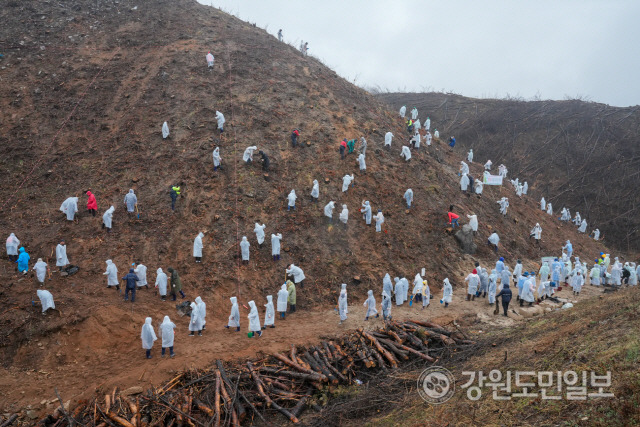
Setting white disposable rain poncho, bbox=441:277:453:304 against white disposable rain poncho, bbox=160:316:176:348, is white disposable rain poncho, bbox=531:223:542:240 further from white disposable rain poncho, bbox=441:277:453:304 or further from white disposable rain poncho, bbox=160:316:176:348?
white disposable rain poncho, bbox=160:316:176:348

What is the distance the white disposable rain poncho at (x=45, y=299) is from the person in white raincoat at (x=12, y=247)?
3042 millimetres

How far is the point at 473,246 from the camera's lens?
17859mm

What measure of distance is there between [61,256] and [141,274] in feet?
8.15

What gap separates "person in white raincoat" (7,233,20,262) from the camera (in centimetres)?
1347

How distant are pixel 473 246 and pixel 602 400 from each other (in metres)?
12.3

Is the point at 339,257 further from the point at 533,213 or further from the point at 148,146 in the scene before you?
the point at 533,213

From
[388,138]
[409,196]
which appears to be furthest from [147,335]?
[388,138]

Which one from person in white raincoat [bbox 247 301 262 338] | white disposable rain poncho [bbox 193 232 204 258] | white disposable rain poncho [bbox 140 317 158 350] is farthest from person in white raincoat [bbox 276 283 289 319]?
white disposable rain poncho [bbox 140 317 158 350]

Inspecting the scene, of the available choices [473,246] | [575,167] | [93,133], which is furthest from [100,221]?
[575,167]

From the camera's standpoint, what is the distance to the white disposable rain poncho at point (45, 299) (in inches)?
446

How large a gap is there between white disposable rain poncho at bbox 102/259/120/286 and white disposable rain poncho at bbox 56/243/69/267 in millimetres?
1481

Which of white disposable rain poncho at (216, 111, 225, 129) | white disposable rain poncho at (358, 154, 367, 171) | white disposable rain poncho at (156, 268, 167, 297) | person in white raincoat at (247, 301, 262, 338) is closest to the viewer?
person in white raincoat at (247, 301, 262, 338)

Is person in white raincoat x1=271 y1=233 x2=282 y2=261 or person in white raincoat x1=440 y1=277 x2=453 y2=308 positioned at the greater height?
person in white raincoat x1=271 y1=233 x2=282 y2=261

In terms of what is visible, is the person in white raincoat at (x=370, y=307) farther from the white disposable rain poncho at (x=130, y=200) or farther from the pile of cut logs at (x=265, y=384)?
the white disposable rain poncho at (x=130, y=200)
